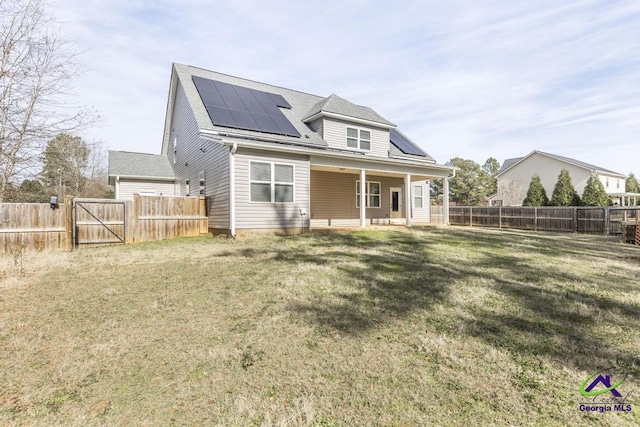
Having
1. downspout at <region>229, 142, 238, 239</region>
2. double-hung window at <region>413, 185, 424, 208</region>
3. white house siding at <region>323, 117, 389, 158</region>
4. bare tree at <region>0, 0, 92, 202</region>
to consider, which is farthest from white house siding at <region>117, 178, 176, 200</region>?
double-hung window at <region>413, 185, 424, 208</region>

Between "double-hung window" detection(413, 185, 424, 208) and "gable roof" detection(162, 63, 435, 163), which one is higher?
"gable roof" detection(162, 63, 435, 163)

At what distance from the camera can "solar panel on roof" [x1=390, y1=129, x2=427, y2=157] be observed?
17953mm

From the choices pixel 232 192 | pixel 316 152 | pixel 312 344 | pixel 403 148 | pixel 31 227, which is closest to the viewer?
pixel 312 344

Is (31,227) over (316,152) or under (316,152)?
under

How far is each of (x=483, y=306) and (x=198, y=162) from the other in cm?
1283

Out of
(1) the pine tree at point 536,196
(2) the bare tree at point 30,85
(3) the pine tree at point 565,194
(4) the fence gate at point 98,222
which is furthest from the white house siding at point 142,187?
(3) the pine tree at point 565,194

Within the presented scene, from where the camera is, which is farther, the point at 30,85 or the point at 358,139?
the point at 358,139

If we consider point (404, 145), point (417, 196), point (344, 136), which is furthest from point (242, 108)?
point (417, 196)

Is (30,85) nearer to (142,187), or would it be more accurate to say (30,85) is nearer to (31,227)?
(31,227)

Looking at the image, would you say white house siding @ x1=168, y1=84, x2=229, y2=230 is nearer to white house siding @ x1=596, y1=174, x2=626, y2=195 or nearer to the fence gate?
the fence gate

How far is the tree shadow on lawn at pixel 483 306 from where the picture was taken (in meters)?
3.25

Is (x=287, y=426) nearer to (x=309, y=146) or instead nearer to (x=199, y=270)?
(x=199, y=270)

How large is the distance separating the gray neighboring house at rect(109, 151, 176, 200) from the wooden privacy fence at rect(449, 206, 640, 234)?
1999 cm

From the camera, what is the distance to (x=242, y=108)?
1355 centimetres
